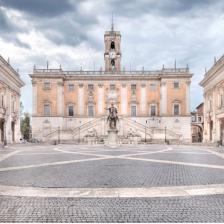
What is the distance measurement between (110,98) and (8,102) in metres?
22.4

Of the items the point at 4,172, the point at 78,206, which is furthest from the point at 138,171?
the point at 78,206

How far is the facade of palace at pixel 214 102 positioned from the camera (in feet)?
158

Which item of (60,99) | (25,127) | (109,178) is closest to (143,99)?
(60,99)

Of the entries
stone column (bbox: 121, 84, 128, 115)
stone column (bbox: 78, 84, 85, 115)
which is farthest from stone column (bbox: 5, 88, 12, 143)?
stone column (bbox: 121, 84, 128, 115)

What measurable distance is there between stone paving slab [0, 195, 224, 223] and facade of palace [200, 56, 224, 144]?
4044 centimetres

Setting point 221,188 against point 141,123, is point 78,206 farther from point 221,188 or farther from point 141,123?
point 141,123

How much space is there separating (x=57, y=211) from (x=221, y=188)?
5.31 metres

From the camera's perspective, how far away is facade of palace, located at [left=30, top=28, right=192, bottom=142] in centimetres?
6638

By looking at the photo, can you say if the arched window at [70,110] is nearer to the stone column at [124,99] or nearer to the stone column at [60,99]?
the stone column at [60,99]

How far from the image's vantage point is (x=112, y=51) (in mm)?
72375

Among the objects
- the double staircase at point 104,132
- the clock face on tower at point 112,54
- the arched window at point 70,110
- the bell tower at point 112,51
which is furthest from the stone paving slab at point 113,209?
the clock face on tower at point 112,54

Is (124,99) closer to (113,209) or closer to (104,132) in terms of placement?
(104,132)

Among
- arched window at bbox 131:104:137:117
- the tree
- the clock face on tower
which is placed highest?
the clock face on tower

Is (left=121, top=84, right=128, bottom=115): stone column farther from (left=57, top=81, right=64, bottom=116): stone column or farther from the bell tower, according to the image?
(left=57, top=81, right=64, bottom=116): stone column
